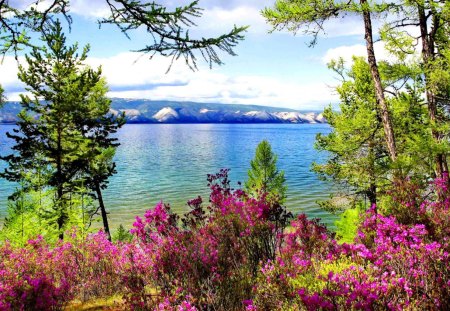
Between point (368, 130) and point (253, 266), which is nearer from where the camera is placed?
point (253, 266)

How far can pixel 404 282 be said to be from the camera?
3637 mm

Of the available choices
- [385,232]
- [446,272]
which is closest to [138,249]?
[385,232]

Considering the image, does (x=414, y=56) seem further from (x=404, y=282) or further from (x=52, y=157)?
(x=52, y=157)

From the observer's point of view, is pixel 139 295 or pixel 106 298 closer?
pixel 139 295

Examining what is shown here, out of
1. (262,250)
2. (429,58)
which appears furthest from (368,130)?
(262,250)

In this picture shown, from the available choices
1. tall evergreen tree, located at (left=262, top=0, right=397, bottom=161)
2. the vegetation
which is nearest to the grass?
the vegetation

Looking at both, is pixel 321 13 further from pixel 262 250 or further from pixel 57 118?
pixel 57 118

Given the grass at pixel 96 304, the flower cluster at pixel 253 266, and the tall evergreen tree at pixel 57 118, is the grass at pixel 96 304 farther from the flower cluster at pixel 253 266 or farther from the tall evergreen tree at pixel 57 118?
the tall evergreen tree at pixel 57 118

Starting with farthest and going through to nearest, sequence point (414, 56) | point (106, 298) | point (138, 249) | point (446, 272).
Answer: point (414, 56)
point (106, 298)
point (138, 249)
point (446, 272)

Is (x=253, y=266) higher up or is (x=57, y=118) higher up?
(x=57, y=118)

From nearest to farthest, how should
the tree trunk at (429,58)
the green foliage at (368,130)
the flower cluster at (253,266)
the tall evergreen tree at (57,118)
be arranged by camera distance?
the flower cluster at (253,266) → the tree trunk at (429,58) → the green foliage at (368,130) → the tall evergreen tree at (57,118)

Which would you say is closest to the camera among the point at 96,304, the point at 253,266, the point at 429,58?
the point at 253,266

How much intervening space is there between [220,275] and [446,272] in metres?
2.91

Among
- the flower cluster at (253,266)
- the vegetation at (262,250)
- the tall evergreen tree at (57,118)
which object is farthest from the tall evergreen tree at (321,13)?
A: the tall evergreen tree at (57,118)
